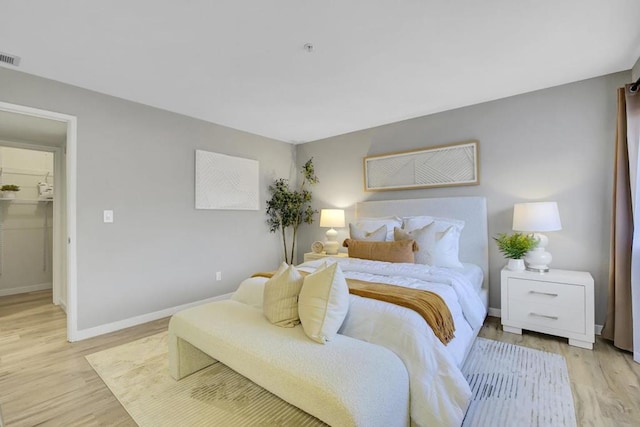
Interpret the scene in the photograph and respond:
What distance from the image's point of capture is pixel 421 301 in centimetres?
175

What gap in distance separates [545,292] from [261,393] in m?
2.56

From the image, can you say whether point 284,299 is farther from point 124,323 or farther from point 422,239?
point 124,323

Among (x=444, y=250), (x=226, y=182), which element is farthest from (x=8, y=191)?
(x=444, y=250)

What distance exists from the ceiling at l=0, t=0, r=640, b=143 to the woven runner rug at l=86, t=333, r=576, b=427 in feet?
8.04

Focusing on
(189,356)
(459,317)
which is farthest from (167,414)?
(459,317)

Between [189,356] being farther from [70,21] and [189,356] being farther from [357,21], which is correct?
[357,21]

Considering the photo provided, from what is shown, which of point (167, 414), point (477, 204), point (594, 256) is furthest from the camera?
point (477, 204)

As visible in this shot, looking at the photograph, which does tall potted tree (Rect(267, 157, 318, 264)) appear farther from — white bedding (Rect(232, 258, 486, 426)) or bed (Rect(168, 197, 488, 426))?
white bedding (Rect(232, 258, 486, 426))

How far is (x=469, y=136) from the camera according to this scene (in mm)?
3393

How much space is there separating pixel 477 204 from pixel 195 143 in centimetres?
350

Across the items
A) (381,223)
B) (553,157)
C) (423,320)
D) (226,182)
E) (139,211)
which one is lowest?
(423,320)

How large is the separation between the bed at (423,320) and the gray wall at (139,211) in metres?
1.53

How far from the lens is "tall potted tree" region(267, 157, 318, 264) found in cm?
466

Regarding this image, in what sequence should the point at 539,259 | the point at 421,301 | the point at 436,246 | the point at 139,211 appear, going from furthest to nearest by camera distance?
the point at 139,211 < the point at 436,246 < the point at 539,259 < the point at 421,301
